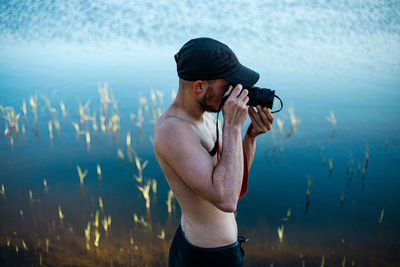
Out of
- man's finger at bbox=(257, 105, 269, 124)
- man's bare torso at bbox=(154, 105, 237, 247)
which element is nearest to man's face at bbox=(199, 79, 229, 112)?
man's bare torso at bbox=(154, 105, 237, 247)

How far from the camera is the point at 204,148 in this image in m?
1.49

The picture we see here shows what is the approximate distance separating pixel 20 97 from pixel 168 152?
6566 millimetres

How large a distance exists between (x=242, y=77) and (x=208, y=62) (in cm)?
18

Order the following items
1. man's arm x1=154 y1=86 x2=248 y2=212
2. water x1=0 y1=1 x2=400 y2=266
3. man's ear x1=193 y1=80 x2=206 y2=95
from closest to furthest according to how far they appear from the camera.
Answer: man's arm x1=154 y1=86 x2=248 y2=212 → man's ear x1=193 y1=80 x2=206 y2=95 → water x1=0 y1=1 x2=400 y2=266

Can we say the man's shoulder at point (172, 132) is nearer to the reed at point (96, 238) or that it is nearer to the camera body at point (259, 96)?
the camera body at point (259, 96)

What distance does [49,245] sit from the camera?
10.9 ft

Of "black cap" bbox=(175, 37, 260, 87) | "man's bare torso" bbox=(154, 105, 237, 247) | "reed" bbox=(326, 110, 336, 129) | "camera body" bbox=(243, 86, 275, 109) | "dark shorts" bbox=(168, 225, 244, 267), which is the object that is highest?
"black cap" bbox=(175, 37, 260, 87)

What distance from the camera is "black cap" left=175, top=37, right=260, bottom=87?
1394 millimetres

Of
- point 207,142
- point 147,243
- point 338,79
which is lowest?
point 147,243

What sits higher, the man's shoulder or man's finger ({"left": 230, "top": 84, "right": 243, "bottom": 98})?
man's finger ({"left": 230, "top": 84, "right": 243, "bottom": 98})

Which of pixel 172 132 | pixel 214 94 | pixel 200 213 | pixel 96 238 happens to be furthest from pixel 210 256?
pixel 96 238

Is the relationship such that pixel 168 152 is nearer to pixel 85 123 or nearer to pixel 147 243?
pixel 147 243

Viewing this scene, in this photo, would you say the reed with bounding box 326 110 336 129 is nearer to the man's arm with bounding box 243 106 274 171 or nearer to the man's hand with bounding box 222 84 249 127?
the man's arm with bounding box 243 106 274 171

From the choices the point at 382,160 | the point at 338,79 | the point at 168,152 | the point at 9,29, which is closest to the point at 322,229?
the point at 382,160
